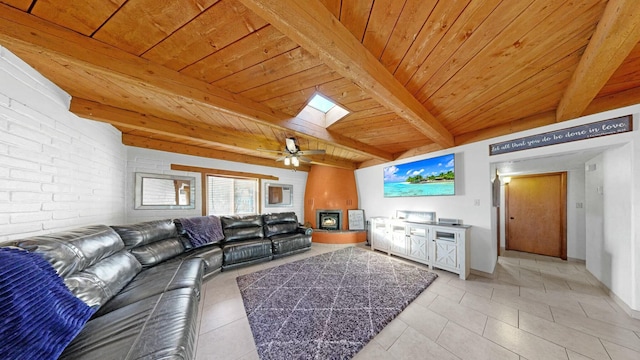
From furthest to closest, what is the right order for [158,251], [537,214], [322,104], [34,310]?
[537,214] < [322,104] < [158,251] < [34,310]

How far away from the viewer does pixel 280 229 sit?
4.35 meters

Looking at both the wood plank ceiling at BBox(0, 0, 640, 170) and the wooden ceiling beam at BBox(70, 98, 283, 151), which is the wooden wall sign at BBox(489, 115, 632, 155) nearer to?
the wood plank ceiling at BBox(0, 0, 640, 170)

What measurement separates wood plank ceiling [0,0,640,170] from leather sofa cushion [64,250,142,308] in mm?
1546

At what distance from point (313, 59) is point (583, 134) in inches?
131

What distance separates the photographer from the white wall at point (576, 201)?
2041 millimetres

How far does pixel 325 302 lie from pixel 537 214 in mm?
5181

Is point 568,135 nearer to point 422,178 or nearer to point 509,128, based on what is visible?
point 509,128

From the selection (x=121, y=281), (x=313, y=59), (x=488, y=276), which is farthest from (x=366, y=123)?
(x=121, y=281)

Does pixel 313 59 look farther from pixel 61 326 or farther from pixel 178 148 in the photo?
pixel 178 148

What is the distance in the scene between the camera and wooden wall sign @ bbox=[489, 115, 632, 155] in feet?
6.83

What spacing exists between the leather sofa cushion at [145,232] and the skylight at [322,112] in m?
2.61

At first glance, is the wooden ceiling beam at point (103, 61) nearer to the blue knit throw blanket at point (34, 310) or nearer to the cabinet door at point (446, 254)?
the blue knit throw blanket at point (34, 310)

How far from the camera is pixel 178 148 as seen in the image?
376cm

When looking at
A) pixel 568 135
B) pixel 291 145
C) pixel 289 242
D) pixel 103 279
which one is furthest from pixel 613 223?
pixel 103 279
